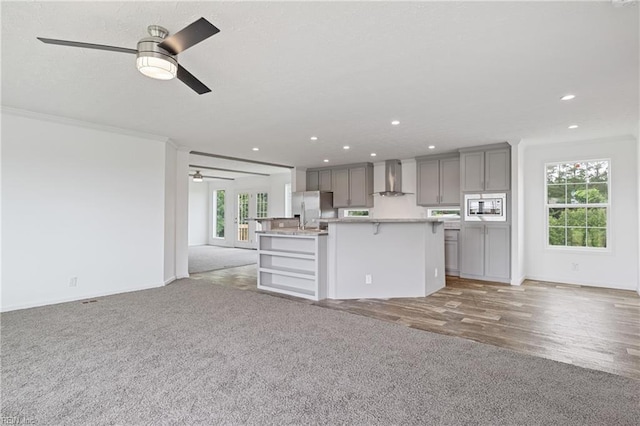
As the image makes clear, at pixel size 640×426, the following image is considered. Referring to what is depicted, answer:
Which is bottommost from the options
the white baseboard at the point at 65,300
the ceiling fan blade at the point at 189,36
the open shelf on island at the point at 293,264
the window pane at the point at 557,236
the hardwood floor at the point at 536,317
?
the hardwood floor at the point at 536,317

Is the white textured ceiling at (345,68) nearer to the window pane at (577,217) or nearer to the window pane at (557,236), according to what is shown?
the window pane at (577,217)

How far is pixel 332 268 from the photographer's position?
459 centimetres

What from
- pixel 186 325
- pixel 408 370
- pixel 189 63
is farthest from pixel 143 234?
pixel 408 370

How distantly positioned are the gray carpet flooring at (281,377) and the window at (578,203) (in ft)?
13.3

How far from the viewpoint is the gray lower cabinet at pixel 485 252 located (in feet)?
18.2

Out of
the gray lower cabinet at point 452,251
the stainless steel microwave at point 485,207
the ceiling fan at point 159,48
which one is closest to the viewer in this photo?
the ceiling fan at point 159,48

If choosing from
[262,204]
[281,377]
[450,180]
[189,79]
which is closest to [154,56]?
[189,79]

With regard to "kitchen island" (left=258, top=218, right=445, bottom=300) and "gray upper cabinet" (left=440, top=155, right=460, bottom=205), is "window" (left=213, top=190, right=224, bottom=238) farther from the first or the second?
"gray upper cabinet" (left=440, top=155, right=460, bottom=205)

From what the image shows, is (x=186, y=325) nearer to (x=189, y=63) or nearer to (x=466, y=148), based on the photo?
(x=189, y=63)

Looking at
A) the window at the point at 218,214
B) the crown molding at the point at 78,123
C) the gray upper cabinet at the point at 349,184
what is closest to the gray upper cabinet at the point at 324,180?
the gray upper cabinet at the point at 349,184

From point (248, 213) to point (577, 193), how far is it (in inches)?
357

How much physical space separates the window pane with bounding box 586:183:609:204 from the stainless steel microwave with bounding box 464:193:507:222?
4.53 ft

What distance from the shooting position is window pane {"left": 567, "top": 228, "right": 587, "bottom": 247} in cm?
551

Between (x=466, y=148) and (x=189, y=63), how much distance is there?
499 cm
